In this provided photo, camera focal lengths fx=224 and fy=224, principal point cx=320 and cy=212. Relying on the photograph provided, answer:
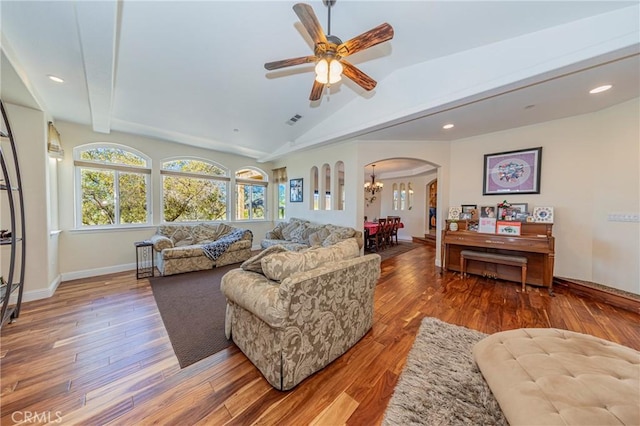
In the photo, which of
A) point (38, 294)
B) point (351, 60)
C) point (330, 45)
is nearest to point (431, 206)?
point (351, 60)

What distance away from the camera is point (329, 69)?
1.98 m

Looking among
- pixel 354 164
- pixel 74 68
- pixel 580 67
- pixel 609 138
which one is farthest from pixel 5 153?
pixel 609 138

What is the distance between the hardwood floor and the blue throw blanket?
1.33m

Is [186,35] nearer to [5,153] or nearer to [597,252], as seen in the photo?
[5,153]

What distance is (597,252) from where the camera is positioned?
3.41 metres

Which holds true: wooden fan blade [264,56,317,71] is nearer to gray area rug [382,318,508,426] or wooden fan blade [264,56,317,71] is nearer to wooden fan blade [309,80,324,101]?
wooden fan blade [309,80,324,101]

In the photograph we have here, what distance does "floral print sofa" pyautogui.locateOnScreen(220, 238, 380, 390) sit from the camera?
154cm

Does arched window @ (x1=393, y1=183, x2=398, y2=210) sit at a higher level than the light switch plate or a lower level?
higher

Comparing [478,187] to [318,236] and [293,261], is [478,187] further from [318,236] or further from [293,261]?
[293,261]

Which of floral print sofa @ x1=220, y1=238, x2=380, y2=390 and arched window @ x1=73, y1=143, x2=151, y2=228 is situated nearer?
floral print sofa @ x1=220, y1=238, x2=380, y2=390

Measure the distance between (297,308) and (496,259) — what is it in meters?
3.71

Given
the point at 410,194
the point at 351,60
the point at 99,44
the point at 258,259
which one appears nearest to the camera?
the point at 258,259

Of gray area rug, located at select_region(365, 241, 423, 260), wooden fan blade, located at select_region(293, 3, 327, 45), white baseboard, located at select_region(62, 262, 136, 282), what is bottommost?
gray area rug, located at select_region(365, 241, 423, 260)

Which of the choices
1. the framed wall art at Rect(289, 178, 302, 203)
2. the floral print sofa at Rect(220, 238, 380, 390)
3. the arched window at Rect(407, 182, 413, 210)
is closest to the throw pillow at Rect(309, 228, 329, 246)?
the framed wall art at Rect(289, 178, 302, 203)
